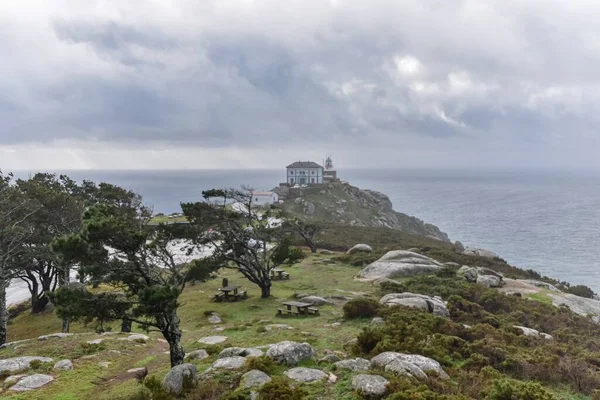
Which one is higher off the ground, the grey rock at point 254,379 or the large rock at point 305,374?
the grey rock at point 254,379

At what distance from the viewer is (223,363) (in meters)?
12.4

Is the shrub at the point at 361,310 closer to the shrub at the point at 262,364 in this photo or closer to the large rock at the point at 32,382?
the shrub at the point at 262,364

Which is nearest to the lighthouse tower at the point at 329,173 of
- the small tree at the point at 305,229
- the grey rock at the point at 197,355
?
the small tree at the point at 305,229

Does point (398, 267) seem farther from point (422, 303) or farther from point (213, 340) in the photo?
point (213, 340)

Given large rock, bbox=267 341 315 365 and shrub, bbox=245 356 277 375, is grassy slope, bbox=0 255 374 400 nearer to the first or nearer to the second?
shrub, bbox=245 356 277 375

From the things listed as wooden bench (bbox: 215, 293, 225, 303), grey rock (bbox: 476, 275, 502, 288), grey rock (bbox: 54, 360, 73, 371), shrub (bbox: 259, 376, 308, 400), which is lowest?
wooden bench (bbox: 215, 293, 225, 303)

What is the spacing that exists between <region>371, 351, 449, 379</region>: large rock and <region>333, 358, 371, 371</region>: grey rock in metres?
0.22

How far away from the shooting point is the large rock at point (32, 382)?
12.6 meters

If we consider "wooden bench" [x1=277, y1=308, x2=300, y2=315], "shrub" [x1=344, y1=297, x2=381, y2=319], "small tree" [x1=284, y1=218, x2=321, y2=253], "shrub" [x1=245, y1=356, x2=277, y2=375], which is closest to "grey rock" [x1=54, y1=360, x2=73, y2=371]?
"shrub" [x1=245, y1=356, x2=277, y2=375]

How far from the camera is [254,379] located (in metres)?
11.0

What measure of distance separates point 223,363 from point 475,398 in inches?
290

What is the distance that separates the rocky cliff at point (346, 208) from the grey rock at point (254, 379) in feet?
254

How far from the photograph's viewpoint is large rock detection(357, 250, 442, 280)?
3108 cm

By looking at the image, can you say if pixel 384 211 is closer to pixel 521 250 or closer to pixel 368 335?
pixel 521 250
